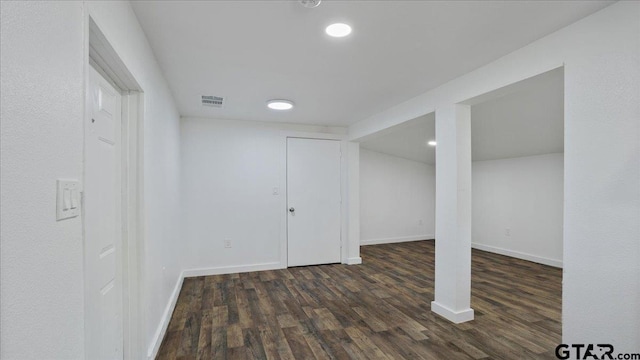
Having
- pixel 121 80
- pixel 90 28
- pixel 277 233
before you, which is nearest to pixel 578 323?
pixel 90 28

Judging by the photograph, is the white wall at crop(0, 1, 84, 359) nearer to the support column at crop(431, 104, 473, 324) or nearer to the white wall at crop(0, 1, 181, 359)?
the white wall at crop(0, 1, 181, 359)

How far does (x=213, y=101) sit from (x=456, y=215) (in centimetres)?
288

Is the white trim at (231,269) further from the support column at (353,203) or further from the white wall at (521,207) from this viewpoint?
the white wall at (521,207)

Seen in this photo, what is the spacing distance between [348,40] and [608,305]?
7.27 ft

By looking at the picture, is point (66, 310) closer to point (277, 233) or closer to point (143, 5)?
point (143, 5)

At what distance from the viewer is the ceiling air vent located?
3.27 m

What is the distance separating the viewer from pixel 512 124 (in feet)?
13.0

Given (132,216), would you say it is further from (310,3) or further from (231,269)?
(231,269)

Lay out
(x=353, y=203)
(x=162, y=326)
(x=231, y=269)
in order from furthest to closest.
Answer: (x=353, y=203), (x=231, y=269), (x=162, y=326)

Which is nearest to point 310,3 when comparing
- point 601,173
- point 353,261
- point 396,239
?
point 601,173

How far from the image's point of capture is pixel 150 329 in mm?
2037

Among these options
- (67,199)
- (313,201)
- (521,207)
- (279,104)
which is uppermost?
(279,104)

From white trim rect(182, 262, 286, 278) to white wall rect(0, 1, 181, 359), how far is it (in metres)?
3.37
